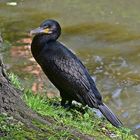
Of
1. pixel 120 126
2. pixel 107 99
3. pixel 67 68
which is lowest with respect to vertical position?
pixel 107 99

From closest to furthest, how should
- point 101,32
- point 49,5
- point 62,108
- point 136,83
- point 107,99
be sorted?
1. point 62,108
2. point 107,99
3. point 136,83
4. point 101,32
5. point 49,5

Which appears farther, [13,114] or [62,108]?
[62,108]

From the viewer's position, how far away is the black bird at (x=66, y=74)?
6.48m

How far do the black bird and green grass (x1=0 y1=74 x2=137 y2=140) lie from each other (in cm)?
14

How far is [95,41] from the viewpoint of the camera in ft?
41.1

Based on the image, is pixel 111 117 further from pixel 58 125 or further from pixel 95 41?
pixel 95 41

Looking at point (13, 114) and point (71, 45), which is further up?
point (13, 114)

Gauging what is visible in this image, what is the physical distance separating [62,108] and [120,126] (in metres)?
0.72

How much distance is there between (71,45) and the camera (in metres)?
12.1

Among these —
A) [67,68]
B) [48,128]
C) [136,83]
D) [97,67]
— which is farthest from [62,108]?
[97,67]

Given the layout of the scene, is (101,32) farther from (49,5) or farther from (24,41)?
(49,5)

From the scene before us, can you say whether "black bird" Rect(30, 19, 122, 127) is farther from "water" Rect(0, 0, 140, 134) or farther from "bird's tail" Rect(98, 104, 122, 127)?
"water" Rect(0, 0, 140, 134)

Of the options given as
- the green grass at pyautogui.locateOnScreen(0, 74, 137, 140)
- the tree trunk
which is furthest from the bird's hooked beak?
the tree trunk

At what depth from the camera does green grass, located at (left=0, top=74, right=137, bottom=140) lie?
4.23 metres
